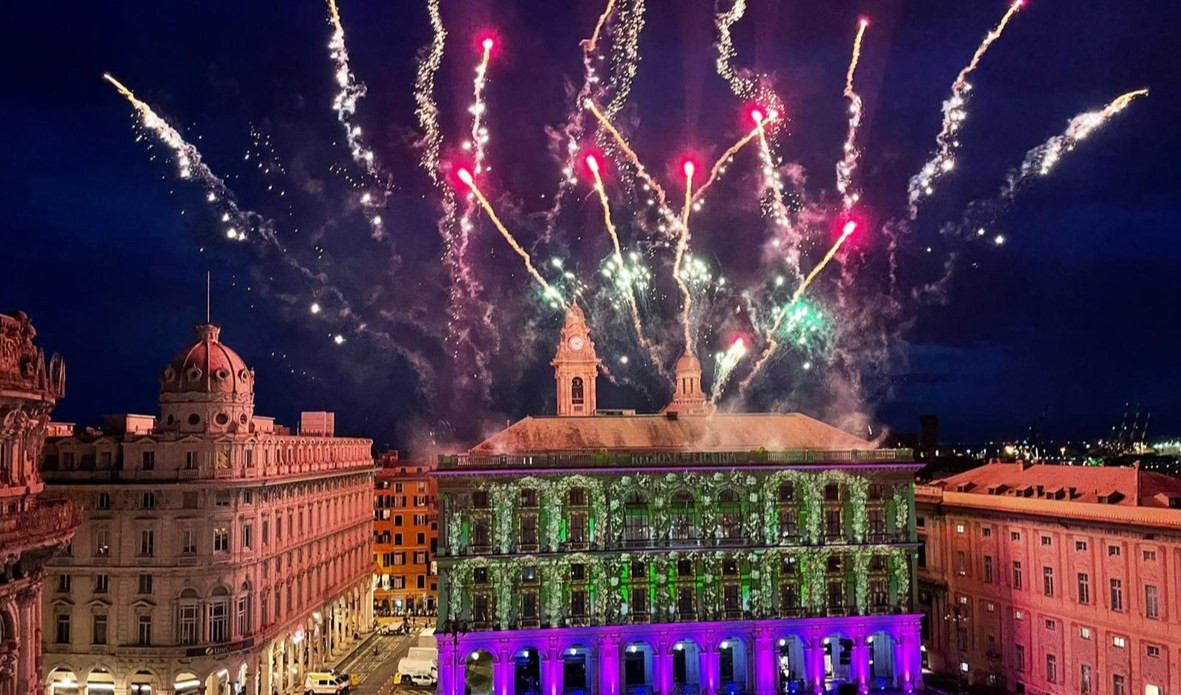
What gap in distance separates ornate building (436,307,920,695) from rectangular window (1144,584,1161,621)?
16.9m

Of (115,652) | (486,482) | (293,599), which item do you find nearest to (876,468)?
(486,482)

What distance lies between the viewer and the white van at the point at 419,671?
82.4 m

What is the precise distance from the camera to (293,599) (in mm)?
82875

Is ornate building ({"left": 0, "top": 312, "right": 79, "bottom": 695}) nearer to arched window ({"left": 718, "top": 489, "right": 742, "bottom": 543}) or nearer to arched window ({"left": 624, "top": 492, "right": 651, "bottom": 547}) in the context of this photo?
arched window ({"left": 624, "top": 492, "right": 651, "bottom": 547})

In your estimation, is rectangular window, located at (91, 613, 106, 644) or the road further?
the road

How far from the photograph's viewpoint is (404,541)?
401 feet

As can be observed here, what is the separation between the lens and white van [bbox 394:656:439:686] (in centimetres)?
8244

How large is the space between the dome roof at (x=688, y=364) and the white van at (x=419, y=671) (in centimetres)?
4127

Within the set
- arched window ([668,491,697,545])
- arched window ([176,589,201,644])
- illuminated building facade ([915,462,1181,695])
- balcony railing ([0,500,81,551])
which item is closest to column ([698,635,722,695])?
arched window ([668,491,697,545])

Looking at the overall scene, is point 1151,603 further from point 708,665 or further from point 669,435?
point 669,435

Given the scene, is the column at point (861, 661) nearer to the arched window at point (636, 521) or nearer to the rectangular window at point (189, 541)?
the arched window at point (636, 521)

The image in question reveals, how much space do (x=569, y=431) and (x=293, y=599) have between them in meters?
25.5

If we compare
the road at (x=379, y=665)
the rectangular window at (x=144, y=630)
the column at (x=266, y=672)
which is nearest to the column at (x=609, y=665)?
the road at (x=379, y=665)

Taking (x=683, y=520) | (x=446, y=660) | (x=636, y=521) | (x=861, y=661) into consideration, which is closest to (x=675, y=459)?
(x=683, y=520)
